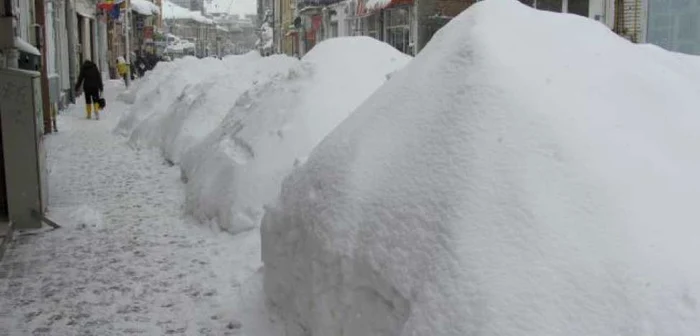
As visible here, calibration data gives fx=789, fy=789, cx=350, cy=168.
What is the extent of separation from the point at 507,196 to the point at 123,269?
3.70 m

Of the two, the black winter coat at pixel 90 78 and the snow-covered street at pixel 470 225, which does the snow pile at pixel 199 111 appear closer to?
the snow-covered street at pixel 470 225

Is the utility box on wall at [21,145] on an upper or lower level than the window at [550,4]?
lower

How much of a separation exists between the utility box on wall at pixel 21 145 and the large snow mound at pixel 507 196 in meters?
3.54

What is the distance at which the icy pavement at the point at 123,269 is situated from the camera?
4.87m

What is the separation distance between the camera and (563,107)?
3.51 metres

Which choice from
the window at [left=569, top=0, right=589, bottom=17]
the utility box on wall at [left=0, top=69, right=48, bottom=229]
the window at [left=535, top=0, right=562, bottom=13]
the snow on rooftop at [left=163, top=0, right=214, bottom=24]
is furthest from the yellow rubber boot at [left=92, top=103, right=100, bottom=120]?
the snow on rooftop at [left=163, top=0, right=214, bottom=24]

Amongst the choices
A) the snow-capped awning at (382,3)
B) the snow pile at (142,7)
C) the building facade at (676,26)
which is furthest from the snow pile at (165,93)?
the snow pile at (142,7)

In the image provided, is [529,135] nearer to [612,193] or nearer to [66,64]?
[612,193]

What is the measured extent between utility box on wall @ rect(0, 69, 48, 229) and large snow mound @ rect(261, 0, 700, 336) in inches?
139

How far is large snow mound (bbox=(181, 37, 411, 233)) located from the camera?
274 inches

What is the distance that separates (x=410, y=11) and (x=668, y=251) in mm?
25493

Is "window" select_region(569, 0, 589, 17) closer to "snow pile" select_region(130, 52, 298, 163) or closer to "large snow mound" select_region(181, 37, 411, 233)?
"snow pile" select_region(130, 52, 298, 163)

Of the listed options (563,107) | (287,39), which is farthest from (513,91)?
(287,39)

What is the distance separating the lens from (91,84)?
1820 centimetres
